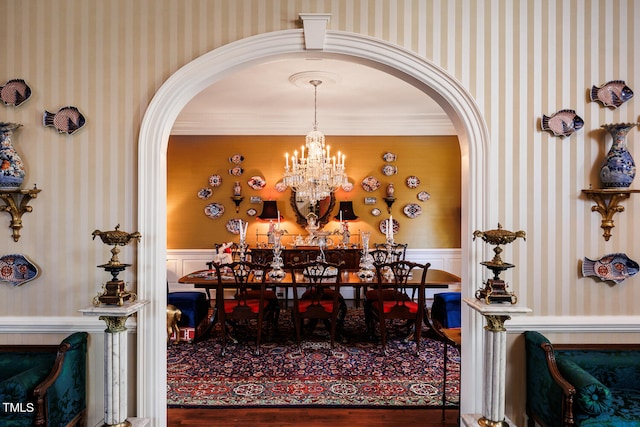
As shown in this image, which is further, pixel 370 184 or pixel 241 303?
pixel 370 184

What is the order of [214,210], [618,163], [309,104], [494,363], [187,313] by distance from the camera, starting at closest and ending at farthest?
[494,363], [618,163], [187,313], [309,104], [214,210]

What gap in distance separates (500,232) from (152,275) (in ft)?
6.49

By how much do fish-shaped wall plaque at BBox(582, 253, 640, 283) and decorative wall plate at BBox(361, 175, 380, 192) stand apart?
14.8 ft

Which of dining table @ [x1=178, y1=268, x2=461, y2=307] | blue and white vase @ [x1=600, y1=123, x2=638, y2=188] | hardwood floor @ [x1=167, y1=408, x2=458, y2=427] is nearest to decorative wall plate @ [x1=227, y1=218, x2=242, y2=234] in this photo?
dining table @ [x1=178, y1=268, x2=461, y2=307]

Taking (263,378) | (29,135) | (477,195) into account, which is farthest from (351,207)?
(29,135)

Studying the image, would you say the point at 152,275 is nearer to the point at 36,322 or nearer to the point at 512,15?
the point at 36,322

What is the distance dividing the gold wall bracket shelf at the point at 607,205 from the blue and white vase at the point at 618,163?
72 millimetres

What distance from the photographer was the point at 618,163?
7.30 ft

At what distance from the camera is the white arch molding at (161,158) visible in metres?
2.30

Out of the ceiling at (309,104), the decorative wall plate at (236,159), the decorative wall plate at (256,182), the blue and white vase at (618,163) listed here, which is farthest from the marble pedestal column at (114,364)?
the decorative wall plate at (236,159)

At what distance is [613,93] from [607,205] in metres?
0.67

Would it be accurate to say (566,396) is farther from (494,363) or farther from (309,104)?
(309,104)

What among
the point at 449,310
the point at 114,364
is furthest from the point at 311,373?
the point at 114,364

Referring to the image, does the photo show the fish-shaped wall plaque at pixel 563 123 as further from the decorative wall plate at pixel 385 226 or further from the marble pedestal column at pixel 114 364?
the decorative wall plate at pixel 385 226
